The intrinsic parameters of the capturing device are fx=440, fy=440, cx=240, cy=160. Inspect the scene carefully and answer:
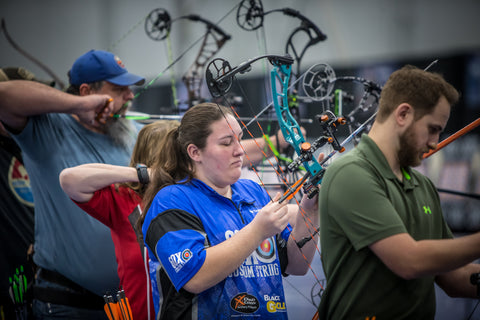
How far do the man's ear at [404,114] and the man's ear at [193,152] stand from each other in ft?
1.93

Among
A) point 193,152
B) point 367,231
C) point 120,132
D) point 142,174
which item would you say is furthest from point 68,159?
point 367,231

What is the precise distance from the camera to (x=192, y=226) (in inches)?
46.8

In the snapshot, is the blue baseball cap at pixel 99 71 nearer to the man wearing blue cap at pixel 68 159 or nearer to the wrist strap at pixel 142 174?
the man wearing blue cap at pixel 68 159

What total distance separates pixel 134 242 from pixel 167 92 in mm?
1037

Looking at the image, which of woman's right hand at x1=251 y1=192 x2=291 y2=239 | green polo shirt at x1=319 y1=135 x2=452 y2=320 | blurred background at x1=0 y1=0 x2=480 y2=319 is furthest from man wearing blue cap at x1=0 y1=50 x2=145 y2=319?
green polo shirt at x1=319 y1=135 x2=452 y2=320

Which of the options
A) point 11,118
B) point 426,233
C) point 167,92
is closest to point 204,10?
point 167,92

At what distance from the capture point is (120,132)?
81.4 inches

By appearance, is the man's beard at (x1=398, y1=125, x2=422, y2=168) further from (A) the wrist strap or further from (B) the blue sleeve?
(A) the wrist strap

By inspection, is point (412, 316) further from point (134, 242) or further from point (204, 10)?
point (204, 10)

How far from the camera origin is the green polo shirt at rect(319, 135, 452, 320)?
3.33 ft

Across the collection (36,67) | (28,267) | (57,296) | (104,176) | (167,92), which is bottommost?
(28,267)

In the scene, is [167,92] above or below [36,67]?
below

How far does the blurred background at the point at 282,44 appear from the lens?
1983 mm

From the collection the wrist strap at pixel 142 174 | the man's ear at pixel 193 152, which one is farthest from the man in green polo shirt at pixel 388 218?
the wrist strap at pixel 142 174
